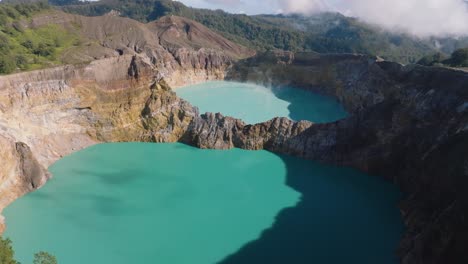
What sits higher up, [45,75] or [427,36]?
[427,36]

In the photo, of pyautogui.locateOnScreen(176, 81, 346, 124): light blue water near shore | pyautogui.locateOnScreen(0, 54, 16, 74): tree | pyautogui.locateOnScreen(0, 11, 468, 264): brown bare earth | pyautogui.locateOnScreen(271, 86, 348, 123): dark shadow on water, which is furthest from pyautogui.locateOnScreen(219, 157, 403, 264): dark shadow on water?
pyautogui.locateOnScreen(0, 54, 16, 74): tree

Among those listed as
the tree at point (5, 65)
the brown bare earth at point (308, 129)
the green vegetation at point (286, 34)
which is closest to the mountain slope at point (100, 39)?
the tree at point (5, 65)

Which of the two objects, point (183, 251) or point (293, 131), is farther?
point (293, 131)

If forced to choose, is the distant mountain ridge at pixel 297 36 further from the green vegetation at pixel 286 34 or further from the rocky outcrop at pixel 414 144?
the rocky outcrop at pixel 414 144

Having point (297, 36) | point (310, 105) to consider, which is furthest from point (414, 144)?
point (297, 36)

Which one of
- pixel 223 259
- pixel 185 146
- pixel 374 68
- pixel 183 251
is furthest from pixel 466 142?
pixel 374 68

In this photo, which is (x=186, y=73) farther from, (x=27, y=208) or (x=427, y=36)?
(x=427, y=36)

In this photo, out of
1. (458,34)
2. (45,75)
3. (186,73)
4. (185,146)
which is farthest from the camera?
(458,34)
